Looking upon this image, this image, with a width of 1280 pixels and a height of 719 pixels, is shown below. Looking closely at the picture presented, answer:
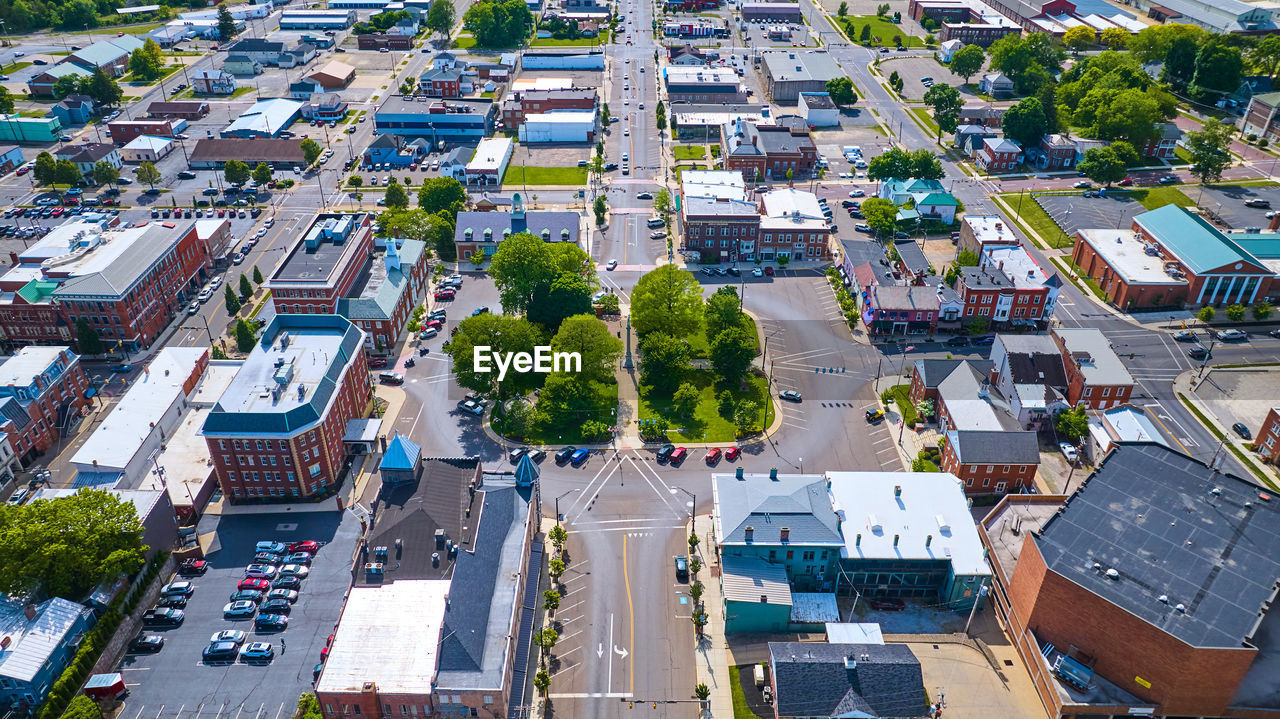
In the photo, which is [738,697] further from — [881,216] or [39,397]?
[881,216]

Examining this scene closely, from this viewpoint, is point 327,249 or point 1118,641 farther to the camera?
point 327,249

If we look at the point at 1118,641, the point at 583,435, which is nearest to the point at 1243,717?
the point at 1118,641

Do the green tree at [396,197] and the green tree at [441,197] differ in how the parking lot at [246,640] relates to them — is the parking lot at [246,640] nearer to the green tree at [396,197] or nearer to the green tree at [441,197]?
the green tree at [441,197]

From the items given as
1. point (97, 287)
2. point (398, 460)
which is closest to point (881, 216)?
point (398, 460)

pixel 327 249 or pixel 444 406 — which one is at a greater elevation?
pixel 327 249

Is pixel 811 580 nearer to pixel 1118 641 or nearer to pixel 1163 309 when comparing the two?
pixel 1118 641

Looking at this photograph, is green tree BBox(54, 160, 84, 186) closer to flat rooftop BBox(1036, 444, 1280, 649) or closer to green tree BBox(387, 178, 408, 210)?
green tree BBox(387, 178, 408, 210)

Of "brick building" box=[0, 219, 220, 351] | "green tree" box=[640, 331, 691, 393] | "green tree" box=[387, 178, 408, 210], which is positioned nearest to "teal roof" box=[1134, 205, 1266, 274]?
"green tree" box=[640, 331, 691, 393]
